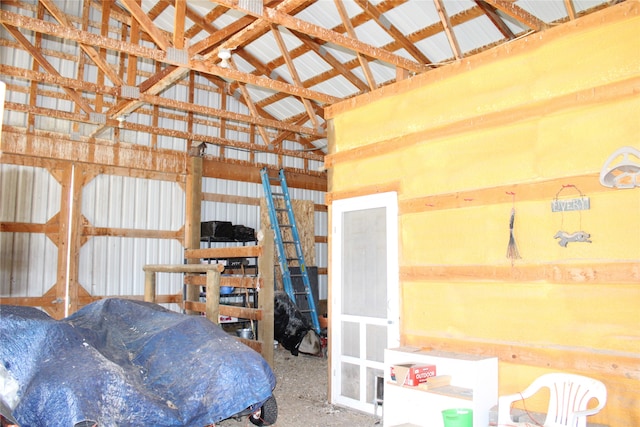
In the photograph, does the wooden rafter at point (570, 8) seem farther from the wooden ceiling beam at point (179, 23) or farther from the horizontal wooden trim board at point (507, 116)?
the wooden ceiling beam at point (179, 23)

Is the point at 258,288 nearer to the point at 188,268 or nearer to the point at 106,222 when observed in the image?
the point at 188,268

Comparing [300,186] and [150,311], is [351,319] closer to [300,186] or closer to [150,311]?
[150,311]

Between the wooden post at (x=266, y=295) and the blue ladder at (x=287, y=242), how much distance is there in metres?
2.98

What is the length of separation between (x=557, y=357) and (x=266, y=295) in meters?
4.24

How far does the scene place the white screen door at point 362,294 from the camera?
5.48 meters

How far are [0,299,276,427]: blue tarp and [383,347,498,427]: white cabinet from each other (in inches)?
42.0

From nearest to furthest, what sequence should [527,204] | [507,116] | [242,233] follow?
[527,204], [507,116], [242,233]

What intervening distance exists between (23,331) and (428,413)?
3280 mm

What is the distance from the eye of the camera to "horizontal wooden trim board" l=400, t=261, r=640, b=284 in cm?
377

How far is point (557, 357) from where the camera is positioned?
13.4ft

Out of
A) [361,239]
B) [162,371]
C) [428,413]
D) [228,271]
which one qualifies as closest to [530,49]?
[361,239]

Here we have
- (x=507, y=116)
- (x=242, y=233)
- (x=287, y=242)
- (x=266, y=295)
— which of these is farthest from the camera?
(x=287, y=242)

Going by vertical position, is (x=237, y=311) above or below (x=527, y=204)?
below

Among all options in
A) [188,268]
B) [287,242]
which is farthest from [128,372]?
[287,242]
